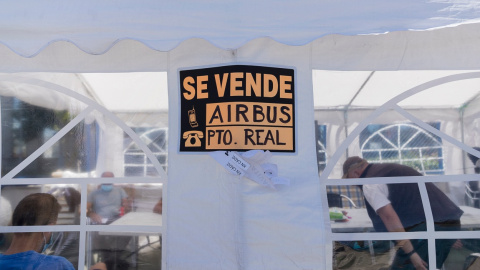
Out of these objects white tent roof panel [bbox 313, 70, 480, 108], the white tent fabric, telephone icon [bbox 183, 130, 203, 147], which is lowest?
telephone icon [bbox 183, 130, 203, 147]

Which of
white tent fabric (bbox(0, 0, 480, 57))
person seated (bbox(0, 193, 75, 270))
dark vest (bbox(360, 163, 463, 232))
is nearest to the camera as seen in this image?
white tent fabric (bbox(0, 0, 480, 57))

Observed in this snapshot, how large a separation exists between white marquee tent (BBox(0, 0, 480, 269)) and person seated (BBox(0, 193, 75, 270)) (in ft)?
0.38

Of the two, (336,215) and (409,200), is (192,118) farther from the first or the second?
(409,200)

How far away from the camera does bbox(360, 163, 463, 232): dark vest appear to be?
116 inches

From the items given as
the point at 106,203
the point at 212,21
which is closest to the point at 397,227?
the point at 212,21

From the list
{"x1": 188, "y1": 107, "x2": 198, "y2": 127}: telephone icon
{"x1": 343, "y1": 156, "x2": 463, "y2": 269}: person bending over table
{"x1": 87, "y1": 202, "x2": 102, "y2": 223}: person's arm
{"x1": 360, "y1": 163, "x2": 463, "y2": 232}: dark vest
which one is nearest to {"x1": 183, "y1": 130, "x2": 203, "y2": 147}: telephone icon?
{"x1": 188, "y1": 107, "x2": 198, "y2": 127}: telephone icon

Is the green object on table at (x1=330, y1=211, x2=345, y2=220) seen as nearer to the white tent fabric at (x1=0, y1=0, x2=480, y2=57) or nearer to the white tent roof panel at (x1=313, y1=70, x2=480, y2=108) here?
the white tent roof panel at (x1=313, y1=70, x2=480, y2=108)

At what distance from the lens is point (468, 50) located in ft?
9.92

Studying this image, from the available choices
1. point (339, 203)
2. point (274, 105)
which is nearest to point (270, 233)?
point (339, 203)

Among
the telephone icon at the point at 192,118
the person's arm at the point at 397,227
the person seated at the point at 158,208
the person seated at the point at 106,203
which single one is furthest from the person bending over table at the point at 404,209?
the person seated at the point at 106,203

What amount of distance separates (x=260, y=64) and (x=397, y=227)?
1396mm

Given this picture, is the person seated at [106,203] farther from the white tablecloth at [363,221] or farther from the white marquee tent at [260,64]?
the white tablecloth at [363,221]

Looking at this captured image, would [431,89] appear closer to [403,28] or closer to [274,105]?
[403,28]

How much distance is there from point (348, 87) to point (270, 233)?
1.10 metres
